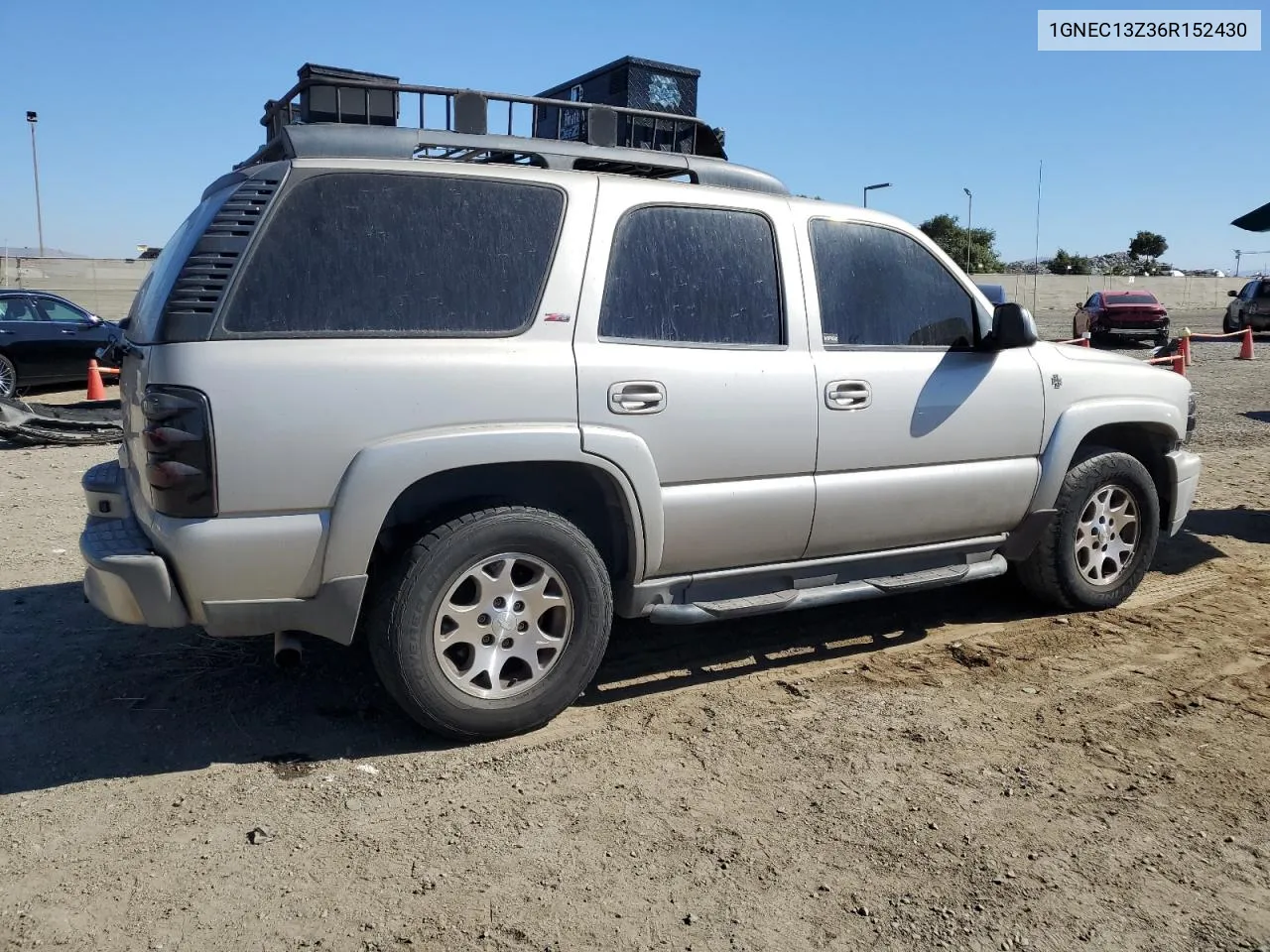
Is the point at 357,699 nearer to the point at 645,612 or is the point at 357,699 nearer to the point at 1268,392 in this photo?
the point at 645,612

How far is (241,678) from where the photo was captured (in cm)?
447

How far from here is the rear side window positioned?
3.53 m

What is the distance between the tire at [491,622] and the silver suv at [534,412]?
0.01 m

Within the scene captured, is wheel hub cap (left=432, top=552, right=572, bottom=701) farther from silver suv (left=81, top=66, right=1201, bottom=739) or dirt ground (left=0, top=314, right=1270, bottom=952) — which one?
dirt ground (left=0, top=314, right=1270, bottom=952)

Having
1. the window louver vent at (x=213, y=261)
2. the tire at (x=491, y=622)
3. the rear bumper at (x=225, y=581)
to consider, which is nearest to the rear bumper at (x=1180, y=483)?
the tire at (x=491, y=622)

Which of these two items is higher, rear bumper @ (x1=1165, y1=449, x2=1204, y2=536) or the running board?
rear bumper @ (x1=1165, y1=449, x2=1204, y2=536)

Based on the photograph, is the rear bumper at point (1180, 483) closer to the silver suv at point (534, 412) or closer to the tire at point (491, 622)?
the silver suv at point (534, 412)

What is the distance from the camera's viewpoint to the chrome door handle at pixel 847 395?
443 centimetres

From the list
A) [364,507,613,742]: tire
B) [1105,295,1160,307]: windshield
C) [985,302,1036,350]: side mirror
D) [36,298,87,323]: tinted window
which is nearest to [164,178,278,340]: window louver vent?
[364,507,613,742]: tire

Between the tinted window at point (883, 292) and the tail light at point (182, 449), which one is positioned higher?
the tinted window at point (883, 292)

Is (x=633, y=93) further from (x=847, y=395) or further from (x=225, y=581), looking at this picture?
(x=225, y=581)

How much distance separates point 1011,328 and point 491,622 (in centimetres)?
263

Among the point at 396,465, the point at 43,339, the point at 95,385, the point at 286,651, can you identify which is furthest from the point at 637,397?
the point at 43,339

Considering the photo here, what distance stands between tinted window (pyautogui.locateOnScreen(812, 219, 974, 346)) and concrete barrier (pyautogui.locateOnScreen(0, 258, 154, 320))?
27.4 meters
